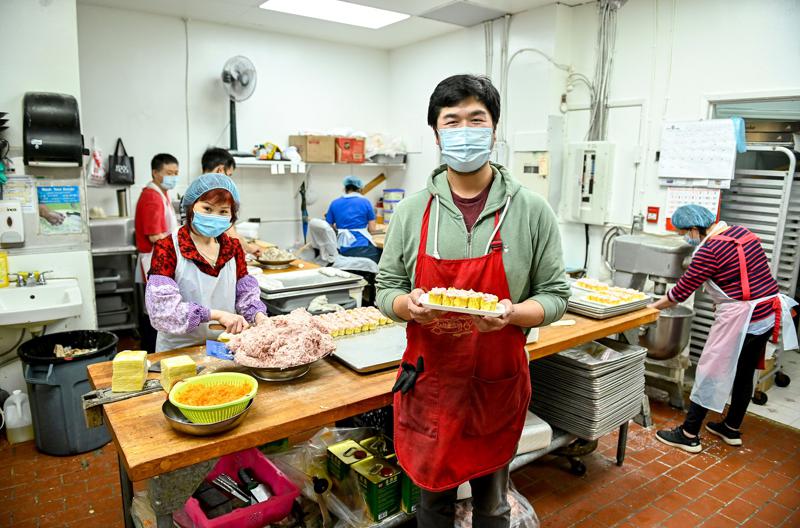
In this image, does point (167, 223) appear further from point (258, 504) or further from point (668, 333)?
point (668, 333)

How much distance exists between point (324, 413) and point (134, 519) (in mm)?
923

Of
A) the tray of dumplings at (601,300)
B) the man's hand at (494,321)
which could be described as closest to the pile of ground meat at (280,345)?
the man's hand at (494,321)

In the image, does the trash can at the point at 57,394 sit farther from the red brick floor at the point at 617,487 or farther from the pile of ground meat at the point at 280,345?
the pile of ground meat at the point at 280,345

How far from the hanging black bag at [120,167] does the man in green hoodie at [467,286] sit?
15.6ft

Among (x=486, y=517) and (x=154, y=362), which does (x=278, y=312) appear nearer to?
(x=154, y=362)

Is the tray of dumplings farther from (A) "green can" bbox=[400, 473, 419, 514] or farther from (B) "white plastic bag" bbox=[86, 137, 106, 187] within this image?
(B) "white plastic bag" bbox=[86, 137, 106, 187]

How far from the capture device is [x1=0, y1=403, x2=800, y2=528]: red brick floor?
2.89 meters

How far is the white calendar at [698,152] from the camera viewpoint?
14.0 ft

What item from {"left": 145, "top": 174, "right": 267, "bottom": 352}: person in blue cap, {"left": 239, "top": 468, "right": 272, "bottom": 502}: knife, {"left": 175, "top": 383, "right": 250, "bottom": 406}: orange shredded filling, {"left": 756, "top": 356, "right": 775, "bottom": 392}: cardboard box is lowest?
{"left": 756, "top": 356, "right": 775, "bottom": 392}: cardboard box

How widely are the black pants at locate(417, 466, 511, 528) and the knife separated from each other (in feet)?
2.07

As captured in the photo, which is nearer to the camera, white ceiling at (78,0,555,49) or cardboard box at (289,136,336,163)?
white ceiling at (78,0,555,49)

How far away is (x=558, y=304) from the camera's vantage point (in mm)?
1729

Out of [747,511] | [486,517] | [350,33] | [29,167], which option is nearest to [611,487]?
[747,511]

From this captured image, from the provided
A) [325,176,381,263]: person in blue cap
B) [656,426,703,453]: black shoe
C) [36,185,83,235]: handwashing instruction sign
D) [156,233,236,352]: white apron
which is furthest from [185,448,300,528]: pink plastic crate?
[325,176,381,263]: person in blue cap
